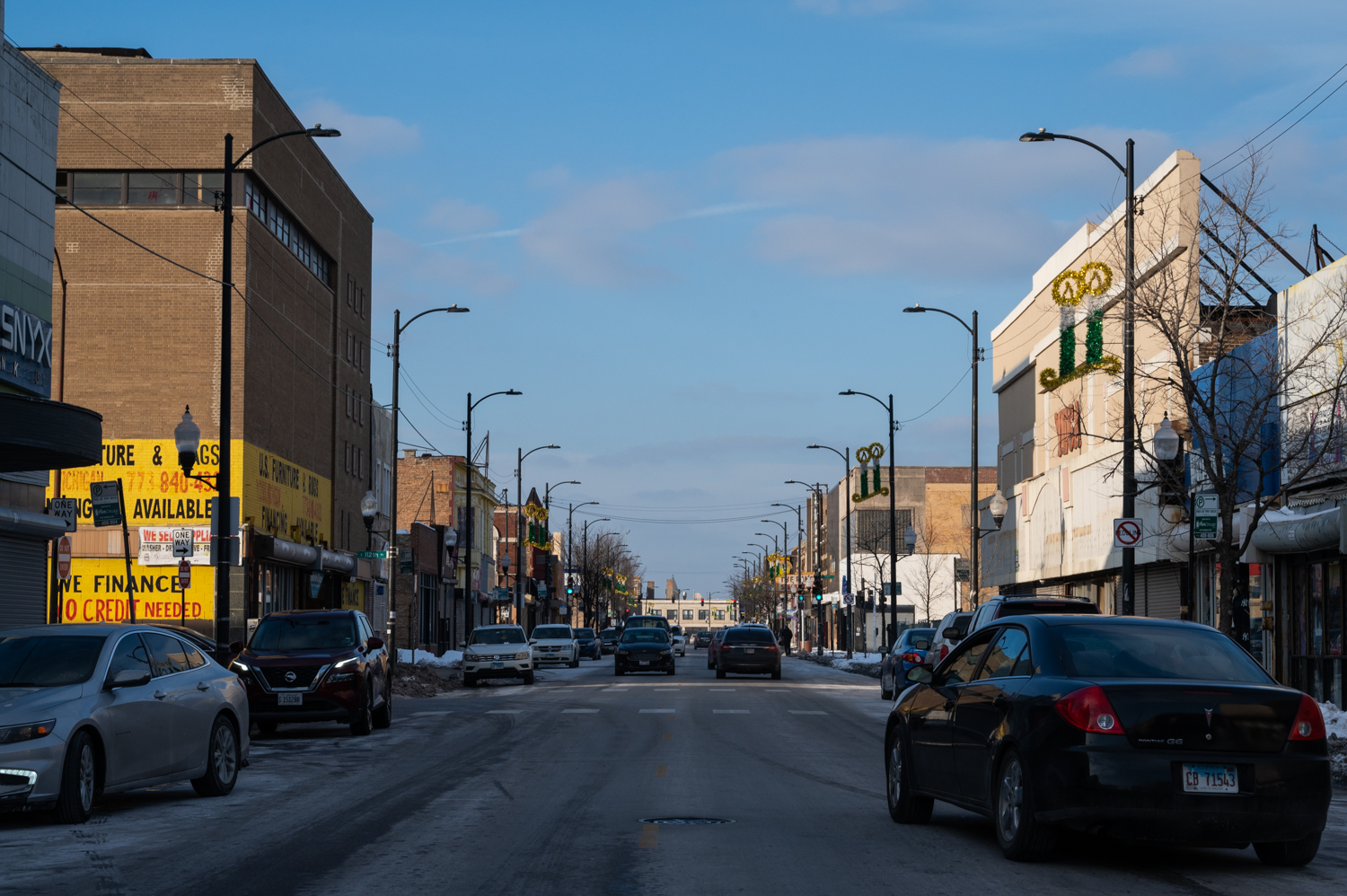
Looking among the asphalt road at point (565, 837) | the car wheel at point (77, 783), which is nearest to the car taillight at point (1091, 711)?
the asphalt road at point (565, 837)

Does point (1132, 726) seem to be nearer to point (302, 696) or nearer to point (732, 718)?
point (302, 696)

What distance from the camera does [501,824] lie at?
1208cm

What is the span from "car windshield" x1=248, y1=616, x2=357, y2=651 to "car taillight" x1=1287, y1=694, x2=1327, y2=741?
1577 centimetres

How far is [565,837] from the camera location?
37.1 ft

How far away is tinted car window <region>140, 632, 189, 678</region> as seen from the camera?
534 inches

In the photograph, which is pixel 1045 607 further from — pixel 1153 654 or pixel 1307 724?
pixel 1307 724

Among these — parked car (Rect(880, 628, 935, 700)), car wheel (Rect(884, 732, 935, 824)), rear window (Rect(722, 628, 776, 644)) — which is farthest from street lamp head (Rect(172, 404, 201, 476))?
rear window (Rect(722, 628, 776, 644))

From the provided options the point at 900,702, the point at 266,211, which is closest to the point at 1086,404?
the point at 266,211

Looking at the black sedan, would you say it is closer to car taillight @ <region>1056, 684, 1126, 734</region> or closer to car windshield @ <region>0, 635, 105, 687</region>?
car taillight @ <region>1056, 684, 1126, 734</region>

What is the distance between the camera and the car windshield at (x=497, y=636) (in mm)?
43562

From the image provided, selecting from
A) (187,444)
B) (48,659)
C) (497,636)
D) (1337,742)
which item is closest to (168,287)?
(497,636)

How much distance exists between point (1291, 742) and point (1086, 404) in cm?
3633

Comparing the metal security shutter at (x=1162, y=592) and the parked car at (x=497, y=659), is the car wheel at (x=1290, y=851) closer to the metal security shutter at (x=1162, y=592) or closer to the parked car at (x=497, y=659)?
the metal security shutter at (x=1162, y=592)

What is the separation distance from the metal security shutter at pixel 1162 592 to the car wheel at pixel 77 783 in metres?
28.8
